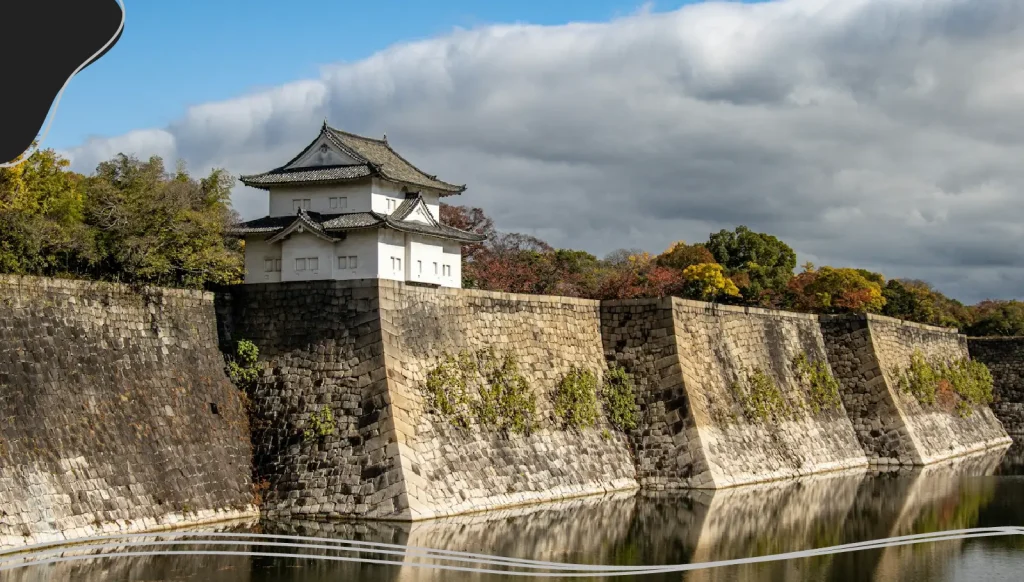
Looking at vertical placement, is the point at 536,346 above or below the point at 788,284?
below

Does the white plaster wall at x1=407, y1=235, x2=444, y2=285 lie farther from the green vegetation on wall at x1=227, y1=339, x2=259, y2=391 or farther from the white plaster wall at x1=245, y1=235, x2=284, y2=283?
the green vegetation on wall at x1=227, y1=339, x2=259, y2=391

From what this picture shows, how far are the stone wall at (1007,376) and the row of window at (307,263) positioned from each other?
33408 mm

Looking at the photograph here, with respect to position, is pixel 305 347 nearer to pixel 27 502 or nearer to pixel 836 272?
pixel 27 502

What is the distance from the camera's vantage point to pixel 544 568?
16.0 m

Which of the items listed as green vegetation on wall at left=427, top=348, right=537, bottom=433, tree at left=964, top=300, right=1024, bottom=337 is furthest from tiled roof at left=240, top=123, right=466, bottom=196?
tree at left=964, top=300, right=1024, bottom=337

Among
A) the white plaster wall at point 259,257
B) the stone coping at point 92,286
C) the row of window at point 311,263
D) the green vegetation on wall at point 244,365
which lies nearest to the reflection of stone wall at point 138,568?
the stone coping at point 92,286

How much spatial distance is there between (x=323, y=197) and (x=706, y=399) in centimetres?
1093

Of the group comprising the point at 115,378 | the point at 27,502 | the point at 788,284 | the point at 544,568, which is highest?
the point at 788,284

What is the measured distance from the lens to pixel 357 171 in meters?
28.2

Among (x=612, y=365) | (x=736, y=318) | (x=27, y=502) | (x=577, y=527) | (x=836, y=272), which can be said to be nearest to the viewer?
(x=27, y=502)

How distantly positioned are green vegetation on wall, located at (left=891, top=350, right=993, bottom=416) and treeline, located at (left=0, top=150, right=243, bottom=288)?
2320cm

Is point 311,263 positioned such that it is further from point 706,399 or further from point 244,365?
point 706,399

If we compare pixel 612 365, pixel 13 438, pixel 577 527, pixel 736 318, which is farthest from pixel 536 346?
pixel 13 438

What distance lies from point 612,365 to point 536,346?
3137mm
